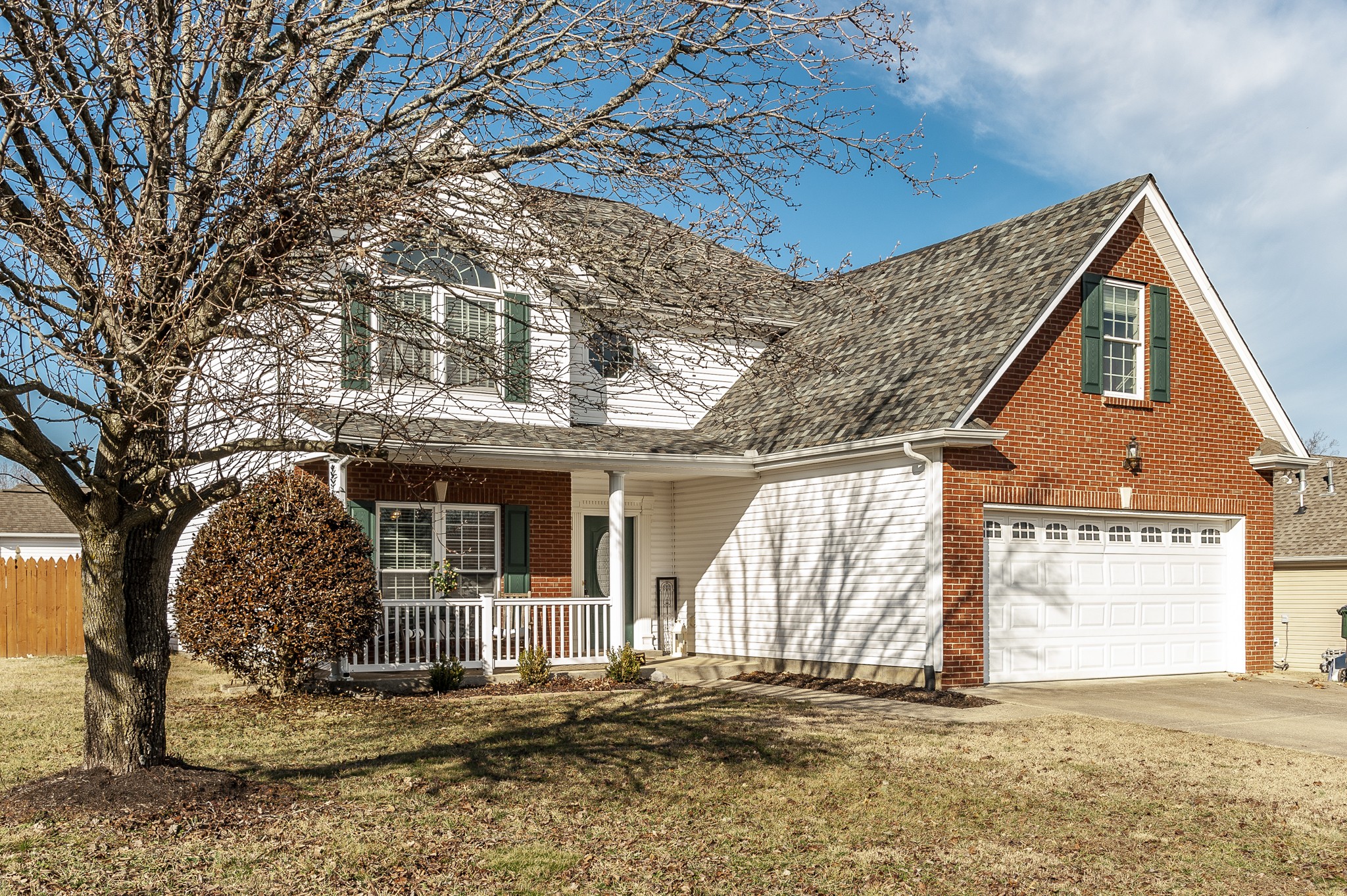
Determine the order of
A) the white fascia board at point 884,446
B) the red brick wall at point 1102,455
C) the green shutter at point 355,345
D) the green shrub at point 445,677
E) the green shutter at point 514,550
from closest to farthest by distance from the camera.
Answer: the green shutter at point 355,345 < the white fascia board at point 884,446 < the green shrub at point 445,677 < the red brick wall at point 1102,455 < the green shutter at point 514,550

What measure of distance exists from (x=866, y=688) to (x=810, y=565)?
224 cm

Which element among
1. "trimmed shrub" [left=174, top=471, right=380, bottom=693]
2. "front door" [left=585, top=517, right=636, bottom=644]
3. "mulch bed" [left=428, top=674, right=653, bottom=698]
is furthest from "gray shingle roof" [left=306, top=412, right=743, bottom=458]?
"mulch bed" [left=428, top=674, right=653, bottom=698]

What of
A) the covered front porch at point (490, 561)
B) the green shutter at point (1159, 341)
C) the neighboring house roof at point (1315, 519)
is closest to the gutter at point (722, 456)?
the covered front porch at point (490, 561)

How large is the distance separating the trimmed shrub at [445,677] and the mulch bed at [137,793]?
6.29 meters

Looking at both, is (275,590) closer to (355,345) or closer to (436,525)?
(436,525)

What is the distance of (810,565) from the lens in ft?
54.7

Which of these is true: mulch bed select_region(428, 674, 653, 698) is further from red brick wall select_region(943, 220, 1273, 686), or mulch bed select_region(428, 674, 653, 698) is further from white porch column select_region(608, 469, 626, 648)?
red brick wall select_region(943, 220, 1273, 686)

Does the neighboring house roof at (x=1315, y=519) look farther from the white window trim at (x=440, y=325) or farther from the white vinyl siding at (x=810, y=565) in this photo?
the white window trim at (x=440, y=325)

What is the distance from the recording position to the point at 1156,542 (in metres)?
16.8

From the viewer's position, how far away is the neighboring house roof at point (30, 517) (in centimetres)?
3269

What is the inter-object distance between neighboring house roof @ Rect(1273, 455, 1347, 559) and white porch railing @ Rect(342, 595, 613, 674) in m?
18.2

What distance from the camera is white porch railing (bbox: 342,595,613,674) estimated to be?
14656 mm

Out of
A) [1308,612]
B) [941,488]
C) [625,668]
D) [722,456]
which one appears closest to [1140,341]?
[941,488]

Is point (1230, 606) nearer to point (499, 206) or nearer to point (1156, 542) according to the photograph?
point (1156, 542)
